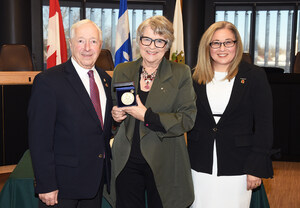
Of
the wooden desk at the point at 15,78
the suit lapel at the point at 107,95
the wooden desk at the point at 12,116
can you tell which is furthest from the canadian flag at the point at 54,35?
the suit lapel at the point at 107,95

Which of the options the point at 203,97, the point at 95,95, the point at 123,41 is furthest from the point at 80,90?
the point at 123,41

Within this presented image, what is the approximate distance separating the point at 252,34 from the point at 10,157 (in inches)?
302

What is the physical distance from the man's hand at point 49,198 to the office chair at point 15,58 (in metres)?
4.09

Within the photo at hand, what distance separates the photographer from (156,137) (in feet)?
5.59

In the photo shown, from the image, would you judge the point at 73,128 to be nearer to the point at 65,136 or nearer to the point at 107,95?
the point at 65,136

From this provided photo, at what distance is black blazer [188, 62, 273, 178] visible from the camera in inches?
70.4

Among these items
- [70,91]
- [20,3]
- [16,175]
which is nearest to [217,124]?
[70,91]

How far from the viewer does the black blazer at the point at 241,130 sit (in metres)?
1.79

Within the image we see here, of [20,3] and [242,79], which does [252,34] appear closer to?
[20,3]

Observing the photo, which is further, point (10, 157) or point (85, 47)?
point (10, 157)

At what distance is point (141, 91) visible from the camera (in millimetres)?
1747

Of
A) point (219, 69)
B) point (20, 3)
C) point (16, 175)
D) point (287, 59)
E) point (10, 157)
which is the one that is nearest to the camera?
point (219, 69)

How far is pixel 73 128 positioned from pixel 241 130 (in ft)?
2.80

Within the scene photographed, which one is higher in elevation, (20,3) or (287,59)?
(20,3)
